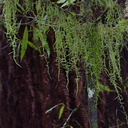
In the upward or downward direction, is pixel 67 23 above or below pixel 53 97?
above

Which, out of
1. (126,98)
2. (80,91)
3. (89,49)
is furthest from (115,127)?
(89,49)

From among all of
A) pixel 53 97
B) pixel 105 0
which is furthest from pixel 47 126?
pixel 105 0

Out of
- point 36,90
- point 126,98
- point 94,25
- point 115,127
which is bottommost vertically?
point 115,127

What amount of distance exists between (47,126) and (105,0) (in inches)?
22.3

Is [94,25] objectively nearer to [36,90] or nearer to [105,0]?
[105,0]

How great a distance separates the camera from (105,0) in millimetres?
692

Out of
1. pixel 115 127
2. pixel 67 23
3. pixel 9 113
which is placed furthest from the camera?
pixel 115 127

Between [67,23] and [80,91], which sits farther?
[80,91]

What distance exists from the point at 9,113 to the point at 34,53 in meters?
0.27

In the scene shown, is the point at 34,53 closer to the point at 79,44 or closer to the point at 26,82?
the point at 26,82

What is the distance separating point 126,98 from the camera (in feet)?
3.89

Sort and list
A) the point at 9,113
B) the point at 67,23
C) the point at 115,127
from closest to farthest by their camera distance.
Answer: the point at 67,23 < the point at 9,113 < the point at 115,127

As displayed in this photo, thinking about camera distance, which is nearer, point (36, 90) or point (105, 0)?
point (105, 0)

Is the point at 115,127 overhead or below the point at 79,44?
below
